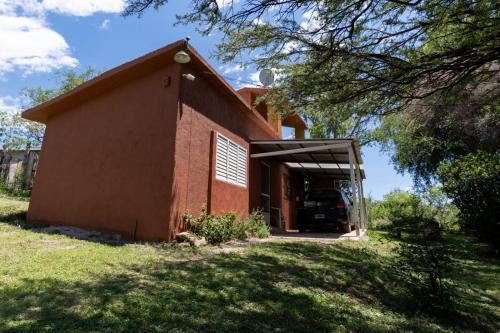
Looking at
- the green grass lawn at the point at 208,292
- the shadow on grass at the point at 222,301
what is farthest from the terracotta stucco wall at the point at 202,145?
the shadow on grass at the point at 222,301

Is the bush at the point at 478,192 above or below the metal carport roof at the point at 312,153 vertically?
below

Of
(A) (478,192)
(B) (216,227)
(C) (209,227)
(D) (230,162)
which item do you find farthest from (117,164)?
(A) (478,192)

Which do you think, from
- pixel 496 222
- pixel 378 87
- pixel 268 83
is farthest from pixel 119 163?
pixel 496 222

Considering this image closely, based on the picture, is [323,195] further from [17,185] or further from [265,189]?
[17,185]

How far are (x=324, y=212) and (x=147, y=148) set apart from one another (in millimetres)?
6768

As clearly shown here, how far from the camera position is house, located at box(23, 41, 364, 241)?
7.41 m

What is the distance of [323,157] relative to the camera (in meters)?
13.4

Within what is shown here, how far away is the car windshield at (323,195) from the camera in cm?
1191

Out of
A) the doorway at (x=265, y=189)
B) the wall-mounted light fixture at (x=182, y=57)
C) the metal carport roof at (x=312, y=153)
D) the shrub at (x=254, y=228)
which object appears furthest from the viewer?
the doorway at (x=265, y=189)

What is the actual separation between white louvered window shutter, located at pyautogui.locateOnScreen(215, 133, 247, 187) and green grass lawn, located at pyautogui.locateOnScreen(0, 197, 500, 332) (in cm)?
299

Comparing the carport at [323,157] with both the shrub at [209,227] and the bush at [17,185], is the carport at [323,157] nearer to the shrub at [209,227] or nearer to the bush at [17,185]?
the shrub at [209,227]

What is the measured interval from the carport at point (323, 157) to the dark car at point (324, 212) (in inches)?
22.8

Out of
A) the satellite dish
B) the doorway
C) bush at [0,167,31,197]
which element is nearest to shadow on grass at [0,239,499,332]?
the satellite dish

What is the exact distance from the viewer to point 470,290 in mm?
5949
